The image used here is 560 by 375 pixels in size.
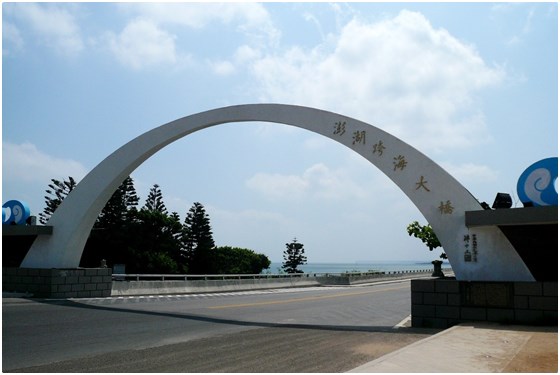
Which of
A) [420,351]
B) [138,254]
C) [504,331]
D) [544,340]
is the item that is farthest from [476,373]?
[138,254]

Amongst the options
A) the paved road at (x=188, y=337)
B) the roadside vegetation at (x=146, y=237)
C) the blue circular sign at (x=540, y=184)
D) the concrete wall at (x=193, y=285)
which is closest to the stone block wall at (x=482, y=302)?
the paved road at (x=188, y=337)

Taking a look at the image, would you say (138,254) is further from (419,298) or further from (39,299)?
(419,298)

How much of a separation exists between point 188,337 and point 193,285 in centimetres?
1668

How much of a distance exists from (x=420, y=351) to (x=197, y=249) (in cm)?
5920

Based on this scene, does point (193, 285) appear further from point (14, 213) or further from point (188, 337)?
point (188, 337)

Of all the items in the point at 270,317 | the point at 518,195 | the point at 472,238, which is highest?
the point at 518,195

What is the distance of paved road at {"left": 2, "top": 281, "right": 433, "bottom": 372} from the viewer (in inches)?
341

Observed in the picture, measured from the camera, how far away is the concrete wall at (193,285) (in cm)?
2325

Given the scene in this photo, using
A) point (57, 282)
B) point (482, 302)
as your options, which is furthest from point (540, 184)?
point (57, 282)

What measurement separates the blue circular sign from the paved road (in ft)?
13.9

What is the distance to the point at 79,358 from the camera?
9.04 metres

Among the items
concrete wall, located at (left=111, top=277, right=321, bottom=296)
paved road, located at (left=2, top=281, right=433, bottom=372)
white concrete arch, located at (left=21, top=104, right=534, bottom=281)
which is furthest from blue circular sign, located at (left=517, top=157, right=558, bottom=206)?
concrete wall, located at (left=111, top=277, right=321, bottom=296)

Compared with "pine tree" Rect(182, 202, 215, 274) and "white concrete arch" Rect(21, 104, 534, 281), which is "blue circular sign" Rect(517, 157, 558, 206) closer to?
"white concrete arch" Rect(21, 104, 534, 281)

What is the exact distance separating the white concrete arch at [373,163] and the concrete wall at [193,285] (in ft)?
9.54
